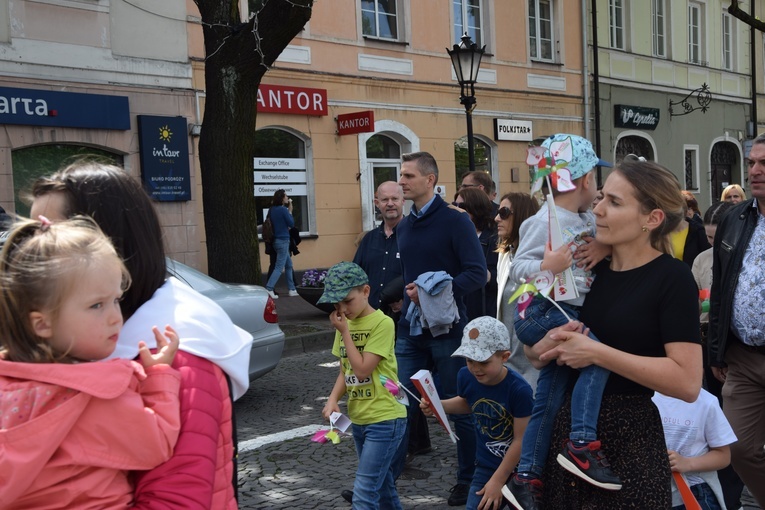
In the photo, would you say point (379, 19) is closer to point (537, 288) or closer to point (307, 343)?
point (307, 343)

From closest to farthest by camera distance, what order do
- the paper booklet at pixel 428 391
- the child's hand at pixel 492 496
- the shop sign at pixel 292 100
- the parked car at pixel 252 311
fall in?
the child's hand at pixel 492 496, the paper booklet at pixel 428 391, the parked car at pixel 252 311, the shop sign at pixel 292 100

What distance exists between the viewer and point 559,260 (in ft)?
8.84

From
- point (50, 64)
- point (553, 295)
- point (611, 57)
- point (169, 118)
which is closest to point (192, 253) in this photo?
point (169, 118)

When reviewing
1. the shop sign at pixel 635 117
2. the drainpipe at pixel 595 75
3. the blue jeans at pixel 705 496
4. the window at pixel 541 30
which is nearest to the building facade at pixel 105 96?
the window at pixel 541 30

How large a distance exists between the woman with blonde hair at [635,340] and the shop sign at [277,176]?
44.8 ft

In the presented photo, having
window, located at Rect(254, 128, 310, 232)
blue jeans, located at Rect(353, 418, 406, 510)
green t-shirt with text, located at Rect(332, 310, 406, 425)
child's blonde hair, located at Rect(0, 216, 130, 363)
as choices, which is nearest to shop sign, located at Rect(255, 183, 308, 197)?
window, located at Rect(254, 128, 310, 232)

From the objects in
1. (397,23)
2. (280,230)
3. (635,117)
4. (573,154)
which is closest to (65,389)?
(573,154)

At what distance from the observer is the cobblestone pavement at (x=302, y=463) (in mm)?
5059

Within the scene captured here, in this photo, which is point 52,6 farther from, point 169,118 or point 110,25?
point 169,118

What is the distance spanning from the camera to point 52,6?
13016 millimetres

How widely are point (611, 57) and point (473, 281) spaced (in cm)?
2014

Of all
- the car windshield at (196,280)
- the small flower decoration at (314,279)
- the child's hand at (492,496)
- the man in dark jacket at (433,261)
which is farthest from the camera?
the small flower decoration at (314,279)

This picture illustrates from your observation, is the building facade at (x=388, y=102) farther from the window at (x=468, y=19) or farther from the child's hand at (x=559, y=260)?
the child's hand at (x=559, y=260)

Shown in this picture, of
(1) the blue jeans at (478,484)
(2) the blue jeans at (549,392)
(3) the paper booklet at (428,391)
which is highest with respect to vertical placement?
(2) the blue jeans at (549,392)
